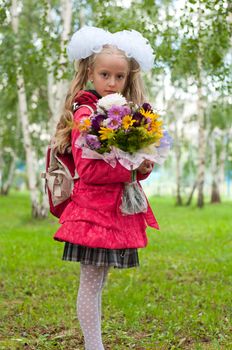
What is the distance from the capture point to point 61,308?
5.79 meters

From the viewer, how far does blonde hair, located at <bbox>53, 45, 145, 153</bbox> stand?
368 centimetres

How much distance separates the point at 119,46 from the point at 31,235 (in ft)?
29.1

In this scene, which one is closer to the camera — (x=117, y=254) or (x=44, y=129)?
(x=117, y=254)

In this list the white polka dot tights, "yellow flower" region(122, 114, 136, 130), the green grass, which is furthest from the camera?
the green grass

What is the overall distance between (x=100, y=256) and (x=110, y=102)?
90 centimetres

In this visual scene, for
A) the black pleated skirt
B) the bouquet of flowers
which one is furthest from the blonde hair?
the black pleated skirt

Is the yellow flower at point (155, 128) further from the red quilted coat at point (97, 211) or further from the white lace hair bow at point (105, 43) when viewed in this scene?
the white lace hair bow at point (105, 43)

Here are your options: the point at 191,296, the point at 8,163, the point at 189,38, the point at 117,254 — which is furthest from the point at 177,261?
the point at 8,163

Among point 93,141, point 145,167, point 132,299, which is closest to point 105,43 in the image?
point 93,141

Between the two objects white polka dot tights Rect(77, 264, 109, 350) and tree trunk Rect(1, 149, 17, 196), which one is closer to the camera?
white polka dot tights Rect(77, 264, 109, 350)

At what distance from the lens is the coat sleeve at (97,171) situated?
11.3ft

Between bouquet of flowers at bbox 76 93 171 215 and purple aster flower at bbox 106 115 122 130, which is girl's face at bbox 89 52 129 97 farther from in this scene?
purple aster flower at bbox 106 115 122 130

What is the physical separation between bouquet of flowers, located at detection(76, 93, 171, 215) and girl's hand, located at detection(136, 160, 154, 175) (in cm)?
8

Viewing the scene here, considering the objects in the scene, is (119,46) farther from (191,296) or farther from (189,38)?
(189,38)
